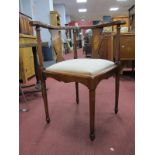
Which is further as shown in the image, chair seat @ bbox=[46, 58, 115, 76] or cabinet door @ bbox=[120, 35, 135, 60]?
cabinet door @ bbox=[120, 35, 135, 60]

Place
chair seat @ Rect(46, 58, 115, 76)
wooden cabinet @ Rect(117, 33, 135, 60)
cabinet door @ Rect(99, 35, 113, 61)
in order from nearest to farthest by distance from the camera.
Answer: chair seat @ Rect(46, 58, 115, 76), wooden cabinet @ Rect(117, 33, 135, 60), cabinet door @ Rect(99, 35, 113, 61)

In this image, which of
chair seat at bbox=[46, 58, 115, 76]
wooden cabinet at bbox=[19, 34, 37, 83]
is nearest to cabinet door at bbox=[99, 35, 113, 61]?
wooden cabinet at bbox=[19, 34, 37, 83]

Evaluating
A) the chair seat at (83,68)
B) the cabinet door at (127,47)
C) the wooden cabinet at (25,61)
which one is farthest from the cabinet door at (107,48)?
the chair seat at (83,68)

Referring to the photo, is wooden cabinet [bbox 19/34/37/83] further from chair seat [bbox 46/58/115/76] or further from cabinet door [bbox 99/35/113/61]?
chair seat [bbox 46/58/115/76]

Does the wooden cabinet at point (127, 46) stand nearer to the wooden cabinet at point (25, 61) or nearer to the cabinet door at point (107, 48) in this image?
the cabinet door at point (107, 48)

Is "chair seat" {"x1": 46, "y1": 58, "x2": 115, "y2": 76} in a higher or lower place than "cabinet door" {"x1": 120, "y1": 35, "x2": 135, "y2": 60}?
lower
